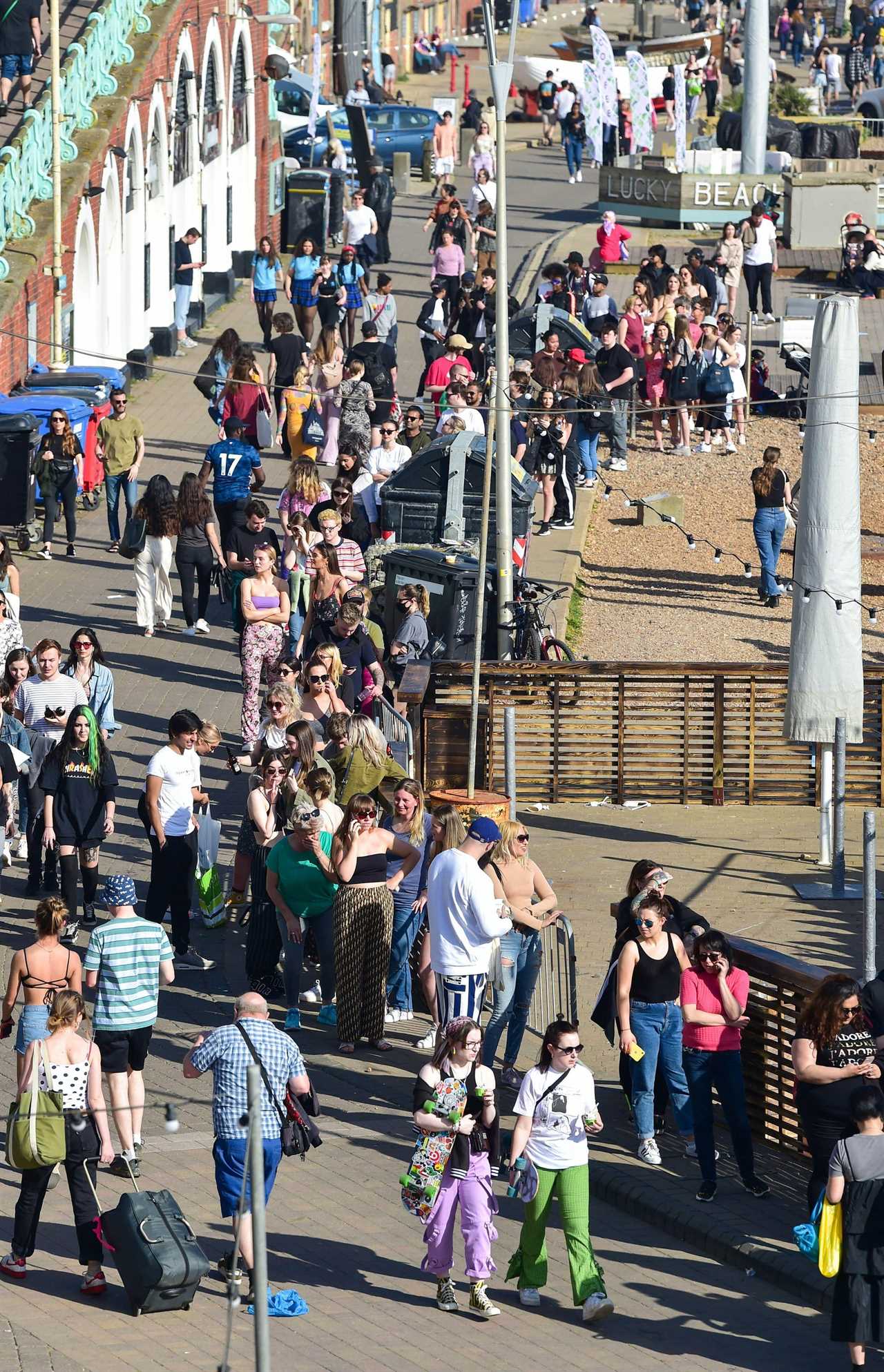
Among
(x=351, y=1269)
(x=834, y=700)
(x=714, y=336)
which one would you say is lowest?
(x=351, y=1269)

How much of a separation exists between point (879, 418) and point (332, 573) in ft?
49.4

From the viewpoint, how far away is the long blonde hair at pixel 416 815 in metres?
13.2

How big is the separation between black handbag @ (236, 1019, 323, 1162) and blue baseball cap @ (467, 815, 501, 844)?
205 centimetres

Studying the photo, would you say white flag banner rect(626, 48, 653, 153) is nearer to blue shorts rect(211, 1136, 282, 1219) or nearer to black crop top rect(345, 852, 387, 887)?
black crop top rect(345, 852, 387, 887)

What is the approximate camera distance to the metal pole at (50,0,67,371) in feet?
88.2

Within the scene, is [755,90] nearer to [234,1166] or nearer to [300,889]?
[300,889]

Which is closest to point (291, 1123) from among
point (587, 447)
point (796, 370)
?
point (587, 447)

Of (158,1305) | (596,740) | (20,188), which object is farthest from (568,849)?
(20,188)

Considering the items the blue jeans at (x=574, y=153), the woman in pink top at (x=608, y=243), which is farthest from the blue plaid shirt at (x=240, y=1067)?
the blue jeans at (x=574, y=153)

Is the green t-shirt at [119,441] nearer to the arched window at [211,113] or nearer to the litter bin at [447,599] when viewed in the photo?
the litter bin at [447,599]

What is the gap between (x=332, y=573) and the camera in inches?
720

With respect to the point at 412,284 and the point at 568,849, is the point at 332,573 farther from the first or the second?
the point at 412,284

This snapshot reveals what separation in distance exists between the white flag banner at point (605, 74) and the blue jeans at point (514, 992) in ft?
106

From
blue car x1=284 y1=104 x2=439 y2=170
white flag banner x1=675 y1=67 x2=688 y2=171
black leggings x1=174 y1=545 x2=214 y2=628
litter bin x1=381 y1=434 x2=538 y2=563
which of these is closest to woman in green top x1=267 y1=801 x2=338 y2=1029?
black leggings x1=174 y1=545 x2=214 y2=628
